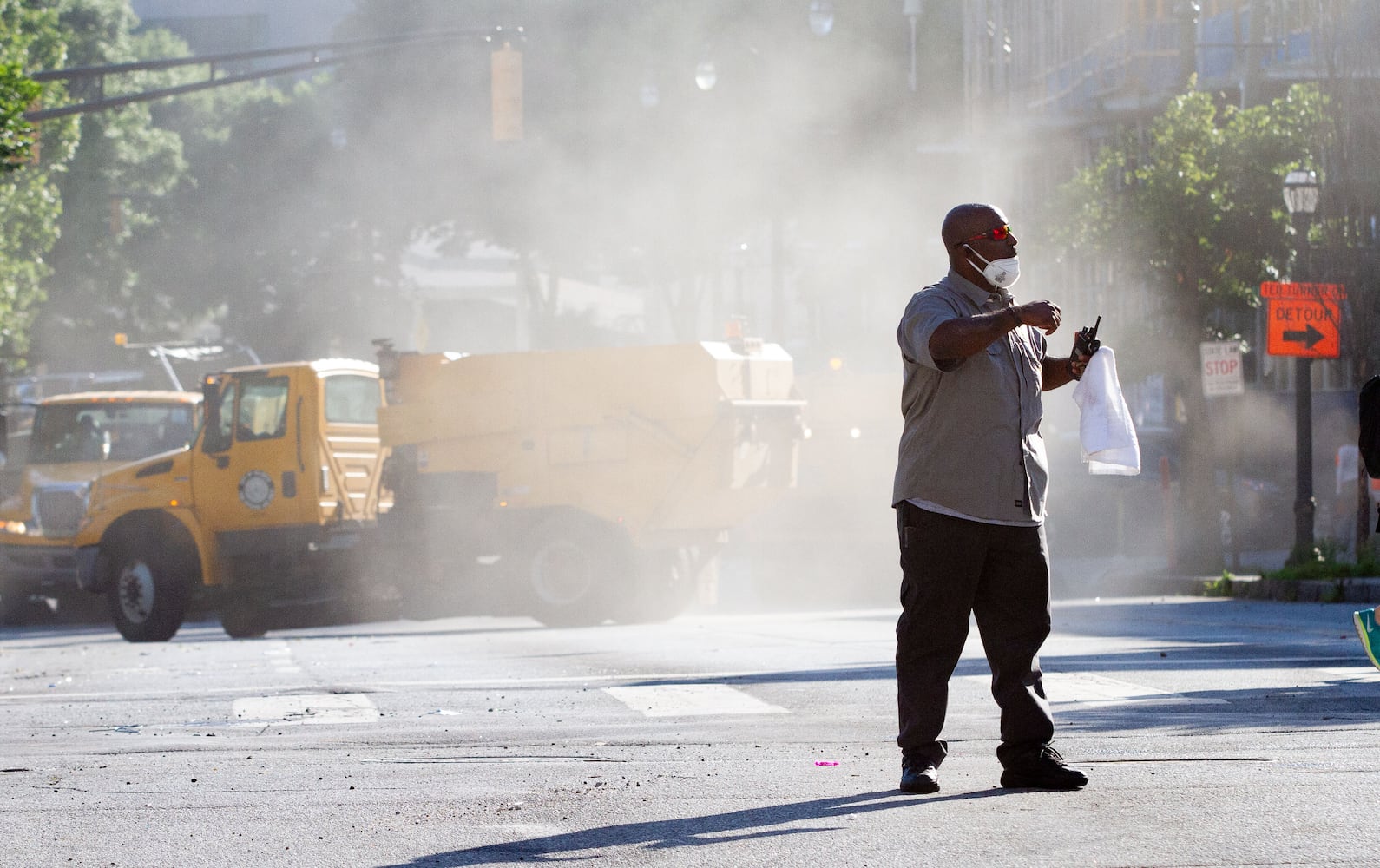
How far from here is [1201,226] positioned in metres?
20.7

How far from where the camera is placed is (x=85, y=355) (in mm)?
50750

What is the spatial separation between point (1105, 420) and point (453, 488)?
11571 millimetres

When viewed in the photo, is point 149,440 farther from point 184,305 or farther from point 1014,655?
point 184,305

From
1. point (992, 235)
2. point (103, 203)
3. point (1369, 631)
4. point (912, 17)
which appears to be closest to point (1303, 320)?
point (1369, 631)

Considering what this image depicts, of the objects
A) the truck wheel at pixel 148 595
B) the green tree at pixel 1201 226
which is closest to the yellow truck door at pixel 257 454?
the truck wheel at pixel 148 595

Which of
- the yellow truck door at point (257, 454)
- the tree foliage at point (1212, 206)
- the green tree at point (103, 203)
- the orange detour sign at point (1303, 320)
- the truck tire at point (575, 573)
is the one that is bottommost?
the truck tire at point (575, 573)

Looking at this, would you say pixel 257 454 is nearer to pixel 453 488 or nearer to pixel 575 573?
pixel 453 488

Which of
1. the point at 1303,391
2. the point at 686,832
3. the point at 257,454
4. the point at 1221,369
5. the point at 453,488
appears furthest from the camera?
the point at 1221,369

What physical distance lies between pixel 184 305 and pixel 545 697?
43.0m

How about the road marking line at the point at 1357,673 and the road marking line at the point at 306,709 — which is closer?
the road marking line at the point at 306,709

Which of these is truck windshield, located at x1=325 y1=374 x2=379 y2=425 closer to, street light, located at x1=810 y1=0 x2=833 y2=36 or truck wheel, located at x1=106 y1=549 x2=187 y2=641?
truck wheel, located at x1=106 y1=549 x2=187 y2=641

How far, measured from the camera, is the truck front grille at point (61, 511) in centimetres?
1970

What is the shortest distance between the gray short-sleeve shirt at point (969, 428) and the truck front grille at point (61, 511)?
15.5 m

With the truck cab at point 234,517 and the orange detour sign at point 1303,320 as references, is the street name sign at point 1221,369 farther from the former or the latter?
the truck cab at point 234,517
